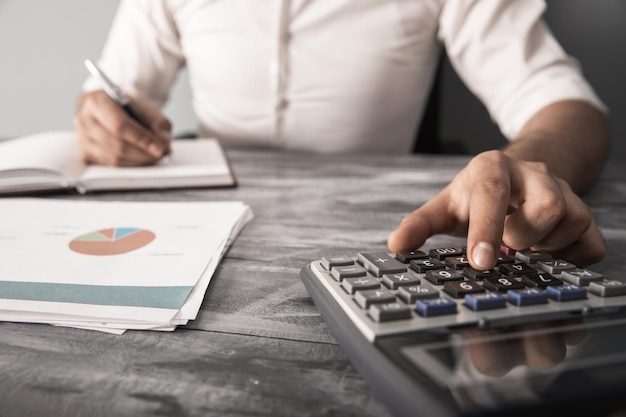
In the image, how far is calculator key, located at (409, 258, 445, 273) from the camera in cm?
35

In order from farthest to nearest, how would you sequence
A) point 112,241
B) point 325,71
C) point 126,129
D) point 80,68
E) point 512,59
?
point 80,68, point 325,71, point 512,59, point 126,129, point 112,241

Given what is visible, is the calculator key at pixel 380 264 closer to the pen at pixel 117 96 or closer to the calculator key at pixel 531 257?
the calculator key at pixel 531 257

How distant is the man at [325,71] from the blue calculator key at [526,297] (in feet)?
1.55

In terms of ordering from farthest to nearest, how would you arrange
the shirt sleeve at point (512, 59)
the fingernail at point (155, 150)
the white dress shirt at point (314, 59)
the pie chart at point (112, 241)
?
1. the white dress shirt at point (314, 59)
2. the shirt sleeve at point (512, 59)
3. the fingernail at point (155, 150)
4. the pie chart at point (112, 241)

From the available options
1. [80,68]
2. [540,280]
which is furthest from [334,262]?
[80,68]

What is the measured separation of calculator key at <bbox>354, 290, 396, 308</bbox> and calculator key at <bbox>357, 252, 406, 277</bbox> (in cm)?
4

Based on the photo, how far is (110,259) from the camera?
16.9 inches

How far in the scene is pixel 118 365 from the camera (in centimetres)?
29

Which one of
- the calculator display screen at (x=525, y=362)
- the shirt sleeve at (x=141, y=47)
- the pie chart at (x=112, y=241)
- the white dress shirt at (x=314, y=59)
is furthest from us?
the shirt sleeve at (x=141, y=47)

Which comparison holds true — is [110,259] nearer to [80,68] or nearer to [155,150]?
[155,150]

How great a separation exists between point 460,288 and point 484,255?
4 cm

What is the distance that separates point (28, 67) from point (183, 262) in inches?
74.4

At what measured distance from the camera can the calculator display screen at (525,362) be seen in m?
0.21

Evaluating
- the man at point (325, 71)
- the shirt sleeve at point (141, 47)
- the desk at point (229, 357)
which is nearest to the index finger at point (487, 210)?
the desk at point (229, 357)
